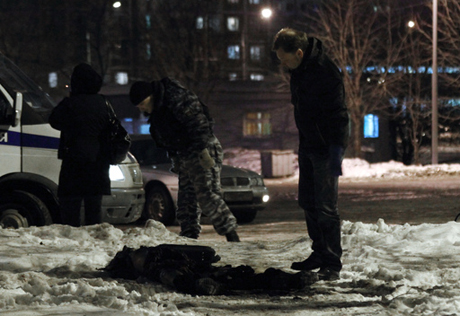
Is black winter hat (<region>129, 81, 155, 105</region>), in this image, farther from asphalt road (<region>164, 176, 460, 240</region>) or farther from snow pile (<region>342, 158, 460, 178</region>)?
snow pile (<region>342, 158, 460, 178</region>)

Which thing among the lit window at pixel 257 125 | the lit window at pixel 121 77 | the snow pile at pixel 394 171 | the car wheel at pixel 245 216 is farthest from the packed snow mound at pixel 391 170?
the lit window at pixel 121 77

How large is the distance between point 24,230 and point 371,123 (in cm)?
3877

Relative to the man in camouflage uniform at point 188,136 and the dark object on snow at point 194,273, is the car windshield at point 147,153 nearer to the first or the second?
the man in camouflage uniform at point 188,136

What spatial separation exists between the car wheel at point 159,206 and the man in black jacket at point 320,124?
655cm

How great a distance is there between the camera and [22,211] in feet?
28.4

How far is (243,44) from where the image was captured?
6038 centimetres

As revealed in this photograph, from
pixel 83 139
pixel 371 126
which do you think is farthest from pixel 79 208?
pixel 371 126

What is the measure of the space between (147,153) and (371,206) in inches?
178

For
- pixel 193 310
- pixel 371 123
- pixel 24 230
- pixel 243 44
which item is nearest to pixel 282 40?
pixel 193 310

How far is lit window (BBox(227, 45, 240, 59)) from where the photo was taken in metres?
63.3

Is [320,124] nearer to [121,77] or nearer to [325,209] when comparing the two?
[325,209]

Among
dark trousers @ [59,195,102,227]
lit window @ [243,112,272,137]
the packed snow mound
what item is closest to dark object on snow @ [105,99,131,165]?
dark trousers @ [59,195,102,227]

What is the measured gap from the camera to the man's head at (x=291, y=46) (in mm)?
5922

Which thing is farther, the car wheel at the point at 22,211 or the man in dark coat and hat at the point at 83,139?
the car wheel at the point at 22,211
